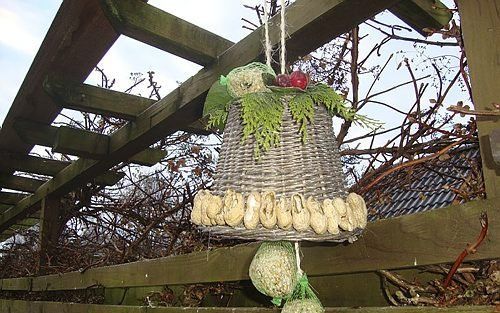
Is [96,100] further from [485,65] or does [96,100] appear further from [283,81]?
[485,65]

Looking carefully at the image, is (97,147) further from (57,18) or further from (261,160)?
(261,160)

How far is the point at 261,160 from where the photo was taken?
73 cm

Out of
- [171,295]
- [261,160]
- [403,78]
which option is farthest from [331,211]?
[171,295]

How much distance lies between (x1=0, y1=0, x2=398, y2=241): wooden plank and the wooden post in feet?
1.96

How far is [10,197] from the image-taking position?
12.8 feet

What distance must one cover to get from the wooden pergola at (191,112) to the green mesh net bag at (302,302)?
18 centimetres

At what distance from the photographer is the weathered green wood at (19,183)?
3251mm

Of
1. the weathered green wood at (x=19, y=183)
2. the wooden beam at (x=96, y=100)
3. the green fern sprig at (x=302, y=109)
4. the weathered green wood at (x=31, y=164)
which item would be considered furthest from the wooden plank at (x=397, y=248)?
the weathered green wood at (x=19, y=183)

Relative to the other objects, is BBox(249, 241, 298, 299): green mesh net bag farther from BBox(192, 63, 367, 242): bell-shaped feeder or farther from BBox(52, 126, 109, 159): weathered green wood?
BBox(52, 126, 109, 159): weathered green wood

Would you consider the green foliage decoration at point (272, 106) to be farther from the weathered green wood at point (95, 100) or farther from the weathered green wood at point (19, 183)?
the weathered green wood at point (19, 183)

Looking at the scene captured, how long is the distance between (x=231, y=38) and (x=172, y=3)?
21 cm

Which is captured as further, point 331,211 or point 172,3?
point 172,3

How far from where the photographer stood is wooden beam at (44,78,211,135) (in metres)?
1.77

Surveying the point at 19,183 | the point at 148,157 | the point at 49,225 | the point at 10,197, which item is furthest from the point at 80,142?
the point at 10,197
